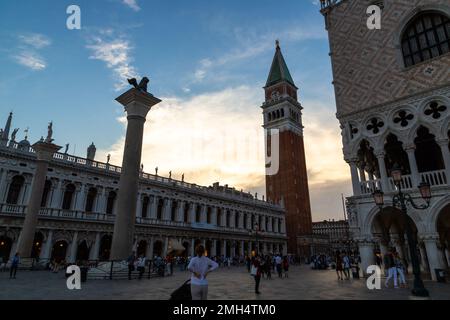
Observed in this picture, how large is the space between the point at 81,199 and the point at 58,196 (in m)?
2.10

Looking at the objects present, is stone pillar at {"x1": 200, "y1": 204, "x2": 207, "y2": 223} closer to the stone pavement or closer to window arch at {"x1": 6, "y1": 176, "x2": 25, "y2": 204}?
window arch at {"x1": 6, "y1": 176, "x2": 25, "y2": 204}

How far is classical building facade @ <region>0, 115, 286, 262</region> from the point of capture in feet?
81.9

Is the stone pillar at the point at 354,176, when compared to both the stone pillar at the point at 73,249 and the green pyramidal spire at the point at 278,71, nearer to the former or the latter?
the stone pillar at the point at 73,249

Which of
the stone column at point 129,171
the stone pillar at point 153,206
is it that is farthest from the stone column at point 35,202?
the stone pillar at point 153,206

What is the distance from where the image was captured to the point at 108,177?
3094cm

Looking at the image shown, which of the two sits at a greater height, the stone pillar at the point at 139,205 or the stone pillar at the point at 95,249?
the stone pillar at the point at 139,205

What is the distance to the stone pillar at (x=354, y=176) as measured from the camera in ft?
50.9

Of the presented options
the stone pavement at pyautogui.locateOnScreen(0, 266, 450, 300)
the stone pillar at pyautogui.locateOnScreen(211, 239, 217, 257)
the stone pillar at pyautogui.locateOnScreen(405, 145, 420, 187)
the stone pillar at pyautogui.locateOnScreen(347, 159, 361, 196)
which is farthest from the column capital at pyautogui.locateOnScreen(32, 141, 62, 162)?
the stone pillar at pyautogui.locateOnScreen(211, 239, 217, 257)

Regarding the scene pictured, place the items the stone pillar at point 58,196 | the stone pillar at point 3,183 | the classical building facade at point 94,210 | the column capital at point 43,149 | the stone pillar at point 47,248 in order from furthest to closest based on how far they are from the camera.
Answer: the stone pillar at point 58,196
the stone pillar at point 47,248
the classical building facade at point 94,210
the stone pillar at point 3,183
the column capital at point 43,149

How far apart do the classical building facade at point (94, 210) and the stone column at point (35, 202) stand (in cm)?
462

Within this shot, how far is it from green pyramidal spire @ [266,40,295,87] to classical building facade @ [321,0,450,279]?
50962 mm

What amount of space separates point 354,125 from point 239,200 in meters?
31.2

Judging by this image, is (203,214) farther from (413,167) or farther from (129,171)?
(413,167)

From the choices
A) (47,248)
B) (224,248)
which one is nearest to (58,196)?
(47,248)
